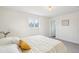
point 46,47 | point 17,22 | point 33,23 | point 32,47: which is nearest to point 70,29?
point 33,23

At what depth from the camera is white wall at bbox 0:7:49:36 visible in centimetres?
420

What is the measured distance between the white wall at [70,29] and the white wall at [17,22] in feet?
4.09

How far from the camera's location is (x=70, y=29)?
17.4 feet

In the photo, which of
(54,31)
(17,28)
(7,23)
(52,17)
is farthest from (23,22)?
(54,31)

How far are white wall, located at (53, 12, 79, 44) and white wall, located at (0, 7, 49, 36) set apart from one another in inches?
49.1

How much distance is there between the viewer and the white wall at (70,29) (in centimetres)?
488

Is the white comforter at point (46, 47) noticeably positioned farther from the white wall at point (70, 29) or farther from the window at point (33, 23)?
the window at point (33, 23)

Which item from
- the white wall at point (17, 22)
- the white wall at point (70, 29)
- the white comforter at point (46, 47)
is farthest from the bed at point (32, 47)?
the white wall at point (70, 29)

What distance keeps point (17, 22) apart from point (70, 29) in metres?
3.24

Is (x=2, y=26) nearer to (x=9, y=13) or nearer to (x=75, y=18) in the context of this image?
(x=9, y=13)

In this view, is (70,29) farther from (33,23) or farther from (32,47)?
(32,47)

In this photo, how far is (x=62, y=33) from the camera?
19.5ft

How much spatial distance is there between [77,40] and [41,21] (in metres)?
2.44
